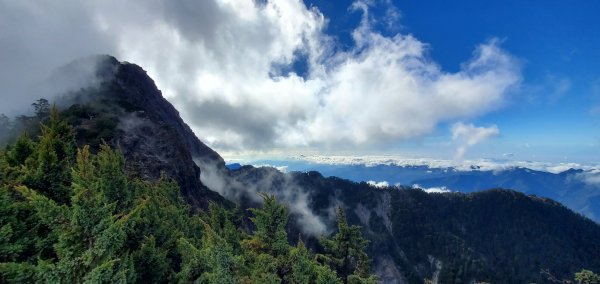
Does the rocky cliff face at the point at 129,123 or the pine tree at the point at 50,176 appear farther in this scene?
the rocky cliff face at the point at 129,123

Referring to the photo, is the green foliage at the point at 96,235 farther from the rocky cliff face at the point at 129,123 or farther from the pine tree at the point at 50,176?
the rocky cliff face at the point at 129,123

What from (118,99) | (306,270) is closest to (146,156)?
(118,99)

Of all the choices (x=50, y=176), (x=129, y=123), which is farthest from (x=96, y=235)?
(x=129, y=123)

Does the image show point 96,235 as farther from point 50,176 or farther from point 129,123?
point 129,123

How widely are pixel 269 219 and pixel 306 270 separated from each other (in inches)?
326

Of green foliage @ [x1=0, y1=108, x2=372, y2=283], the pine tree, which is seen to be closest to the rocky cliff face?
green foliage @ [x1=0, y1=108, x2=372, y2=283]

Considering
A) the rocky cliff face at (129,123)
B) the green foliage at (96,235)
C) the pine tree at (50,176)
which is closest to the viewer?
the green foliage at (96,235)

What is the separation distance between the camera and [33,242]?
60.6 ft

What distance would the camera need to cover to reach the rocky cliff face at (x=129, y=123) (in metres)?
94.9

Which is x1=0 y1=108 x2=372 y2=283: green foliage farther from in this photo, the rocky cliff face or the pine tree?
the rocky cliff face

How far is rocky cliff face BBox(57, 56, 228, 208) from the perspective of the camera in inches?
3738

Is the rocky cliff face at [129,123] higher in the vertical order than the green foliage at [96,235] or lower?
higher

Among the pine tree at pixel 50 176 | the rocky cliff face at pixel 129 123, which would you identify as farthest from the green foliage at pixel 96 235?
the rocky cliff face at pixel 129 123

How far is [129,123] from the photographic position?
11175 cm
